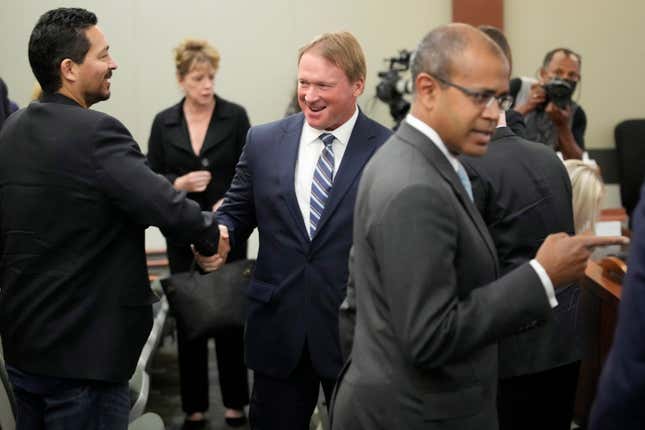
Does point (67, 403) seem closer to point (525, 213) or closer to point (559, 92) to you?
point (525, 213)

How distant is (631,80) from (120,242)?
4.74 m

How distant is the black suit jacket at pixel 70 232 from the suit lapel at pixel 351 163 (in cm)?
43

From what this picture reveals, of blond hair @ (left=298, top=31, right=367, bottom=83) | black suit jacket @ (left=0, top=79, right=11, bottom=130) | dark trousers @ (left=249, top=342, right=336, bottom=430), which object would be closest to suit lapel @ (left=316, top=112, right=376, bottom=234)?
blond hair @ (left=298, top=31, right=367, bottom=83)

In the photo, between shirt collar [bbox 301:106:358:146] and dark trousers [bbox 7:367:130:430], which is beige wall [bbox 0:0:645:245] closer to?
shirt collar [bbox 301:106:358:146]

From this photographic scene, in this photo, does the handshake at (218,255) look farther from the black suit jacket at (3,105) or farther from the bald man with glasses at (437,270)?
the black suit jacket at (3,105)

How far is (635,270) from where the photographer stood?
144 centimetres

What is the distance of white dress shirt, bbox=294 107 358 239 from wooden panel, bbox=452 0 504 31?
11.9 feet

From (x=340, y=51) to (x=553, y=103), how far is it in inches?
74.8

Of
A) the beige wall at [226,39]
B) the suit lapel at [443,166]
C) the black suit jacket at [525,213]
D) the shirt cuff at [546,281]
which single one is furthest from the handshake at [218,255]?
the beige wall at [226,39]

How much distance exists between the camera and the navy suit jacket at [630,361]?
4.66 ft

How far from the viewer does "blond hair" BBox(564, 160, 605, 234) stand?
2.89m

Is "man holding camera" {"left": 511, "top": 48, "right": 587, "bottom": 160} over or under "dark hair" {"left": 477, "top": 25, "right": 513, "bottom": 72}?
under

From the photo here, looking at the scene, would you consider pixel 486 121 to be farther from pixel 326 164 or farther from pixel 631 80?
pixel 631 80

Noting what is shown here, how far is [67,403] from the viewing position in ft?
7.54
